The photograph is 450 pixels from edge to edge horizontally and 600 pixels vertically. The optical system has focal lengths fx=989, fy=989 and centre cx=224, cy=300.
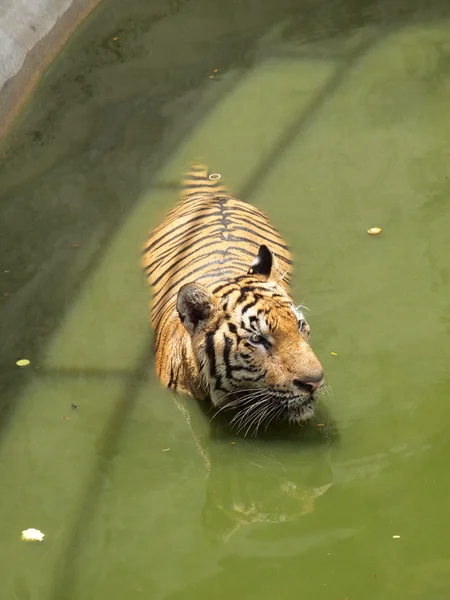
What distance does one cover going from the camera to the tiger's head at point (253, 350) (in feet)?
12.8

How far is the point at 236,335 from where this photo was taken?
4000mm

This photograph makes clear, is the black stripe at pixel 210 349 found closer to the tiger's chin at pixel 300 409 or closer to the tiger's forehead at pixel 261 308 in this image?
the tiger's forehead at pixel 261 308

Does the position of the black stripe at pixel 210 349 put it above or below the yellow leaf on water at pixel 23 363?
above

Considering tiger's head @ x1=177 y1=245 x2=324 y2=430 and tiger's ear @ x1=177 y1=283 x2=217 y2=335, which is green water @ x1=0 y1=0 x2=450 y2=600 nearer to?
tiger's head @ x1=177 y1=245 x2=324 y2=430

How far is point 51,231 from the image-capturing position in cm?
563

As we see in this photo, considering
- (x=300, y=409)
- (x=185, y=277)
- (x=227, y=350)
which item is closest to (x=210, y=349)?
(x=227, y=350)

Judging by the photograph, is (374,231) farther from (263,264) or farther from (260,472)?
(260,472)

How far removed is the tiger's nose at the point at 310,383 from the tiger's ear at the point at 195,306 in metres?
0.48

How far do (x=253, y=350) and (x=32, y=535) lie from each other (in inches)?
44.0

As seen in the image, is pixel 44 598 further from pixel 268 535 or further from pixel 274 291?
pixel 274 291

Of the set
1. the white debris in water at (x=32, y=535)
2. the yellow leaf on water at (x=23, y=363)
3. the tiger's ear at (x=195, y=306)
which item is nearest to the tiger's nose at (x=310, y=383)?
the tiger's ear at (x=195, y=306)

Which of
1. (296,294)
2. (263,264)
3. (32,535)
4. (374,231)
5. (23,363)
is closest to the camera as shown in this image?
(32,535)

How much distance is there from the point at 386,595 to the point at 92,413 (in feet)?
5.26

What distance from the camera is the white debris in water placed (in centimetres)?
378
